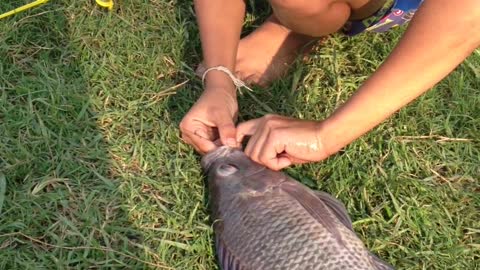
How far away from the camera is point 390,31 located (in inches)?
97.0

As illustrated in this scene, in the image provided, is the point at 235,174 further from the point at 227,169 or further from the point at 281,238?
the point at 281,238

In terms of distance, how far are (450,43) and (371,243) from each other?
62 centimetres

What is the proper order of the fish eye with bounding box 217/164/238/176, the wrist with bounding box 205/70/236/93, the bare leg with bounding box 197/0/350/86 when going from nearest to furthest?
the fish eye with bounding box 217/164/238/176, the wrist with bounding box 205/70/236/93, the bare leg with bounding box 197/0/350/86

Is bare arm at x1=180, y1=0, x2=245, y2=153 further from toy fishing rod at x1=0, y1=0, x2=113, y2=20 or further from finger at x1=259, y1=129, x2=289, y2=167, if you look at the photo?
toy fishing rod at x1=0, y1=0, x2=113, y2=20

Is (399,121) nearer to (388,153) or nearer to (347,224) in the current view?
(388,153)

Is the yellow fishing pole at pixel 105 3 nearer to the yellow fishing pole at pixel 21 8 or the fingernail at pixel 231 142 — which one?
the yellow fishing pole at pixel 21 8

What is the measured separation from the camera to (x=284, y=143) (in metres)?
1.79

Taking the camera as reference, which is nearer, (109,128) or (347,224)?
(347,224)

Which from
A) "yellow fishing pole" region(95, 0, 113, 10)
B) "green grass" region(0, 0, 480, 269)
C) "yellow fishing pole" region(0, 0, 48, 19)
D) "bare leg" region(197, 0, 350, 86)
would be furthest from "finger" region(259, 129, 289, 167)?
"yellow fishing pole" region(0, 0, 48, 19)

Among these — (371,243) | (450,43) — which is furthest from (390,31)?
(450,43)

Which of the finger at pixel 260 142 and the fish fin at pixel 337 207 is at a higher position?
the finger at pixel 260 142

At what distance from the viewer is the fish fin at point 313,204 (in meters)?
1.75

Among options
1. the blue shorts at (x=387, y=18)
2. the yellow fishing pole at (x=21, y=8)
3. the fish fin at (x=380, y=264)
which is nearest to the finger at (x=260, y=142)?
the fish fin at (x=380, y=264)

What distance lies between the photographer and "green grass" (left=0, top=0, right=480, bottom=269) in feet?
6.40
